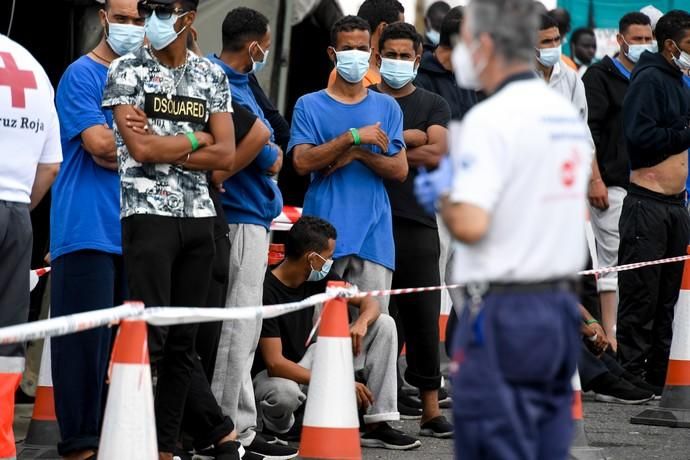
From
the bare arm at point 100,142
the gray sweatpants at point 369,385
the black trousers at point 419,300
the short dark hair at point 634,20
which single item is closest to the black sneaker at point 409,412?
the black trousers at point 419,300

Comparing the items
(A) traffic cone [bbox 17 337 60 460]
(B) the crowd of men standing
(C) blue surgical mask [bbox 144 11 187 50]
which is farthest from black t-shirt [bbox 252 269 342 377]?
(C) blue surgical mask [bbox 144 11 187 50]

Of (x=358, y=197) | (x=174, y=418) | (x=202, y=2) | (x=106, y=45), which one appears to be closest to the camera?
(x=174, y=418)

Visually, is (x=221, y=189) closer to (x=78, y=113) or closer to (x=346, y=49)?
(x=78, y=113)

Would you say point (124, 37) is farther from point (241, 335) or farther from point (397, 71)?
point (397, 71)

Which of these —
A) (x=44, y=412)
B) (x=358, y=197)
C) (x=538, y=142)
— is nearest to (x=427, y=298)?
(x=358, y=197)

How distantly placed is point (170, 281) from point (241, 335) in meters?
1.04

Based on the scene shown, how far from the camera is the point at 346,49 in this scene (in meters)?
8.47

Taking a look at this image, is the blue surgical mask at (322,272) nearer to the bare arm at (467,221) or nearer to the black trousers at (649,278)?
the black trousers at (649,278)

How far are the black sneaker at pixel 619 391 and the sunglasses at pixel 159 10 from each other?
4.66 metres

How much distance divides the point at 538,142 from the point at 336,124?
4108mm

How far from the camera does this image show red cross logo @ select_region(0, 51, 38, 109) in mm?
6328

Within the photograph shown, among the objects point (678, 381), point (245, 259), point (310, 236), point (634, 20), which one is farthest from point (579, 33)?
point (245, 259)

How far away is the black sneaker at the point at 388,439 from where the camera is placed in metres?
8.02

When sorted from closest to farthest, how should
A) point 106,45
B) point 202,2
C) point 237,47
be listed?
point 106,45 < point 237,47 < point 202,2
